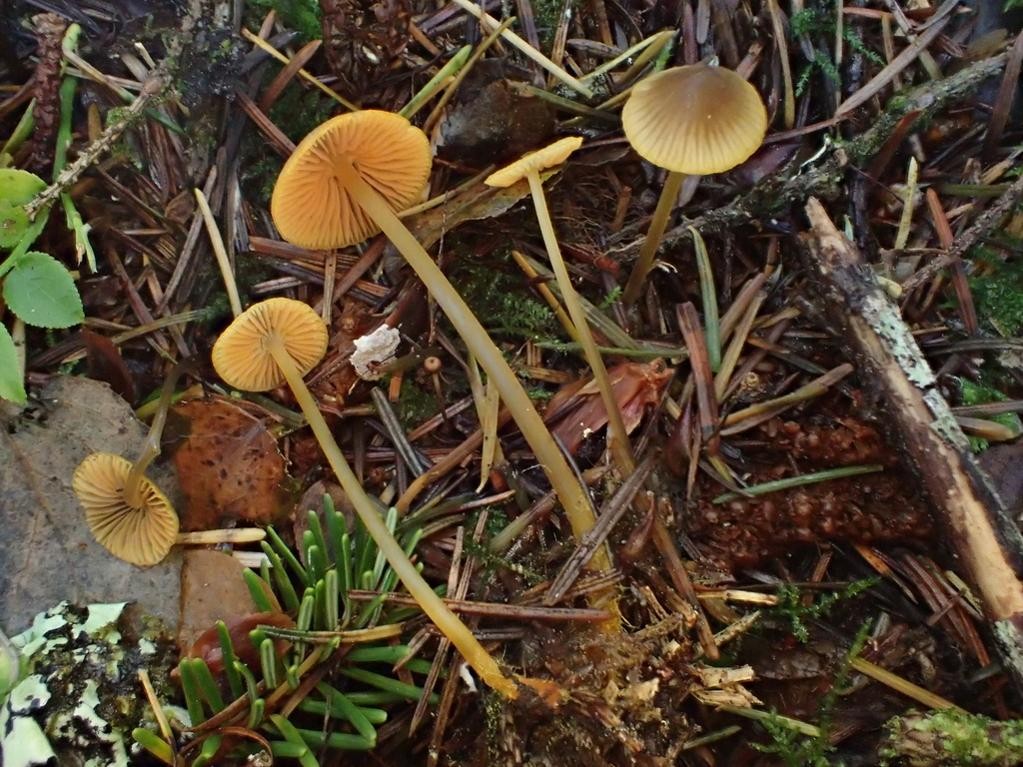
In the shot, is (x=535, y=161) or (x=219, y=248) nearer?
(x=535, y=161)

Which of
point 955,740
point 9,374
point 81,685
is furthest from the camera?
point 9,374

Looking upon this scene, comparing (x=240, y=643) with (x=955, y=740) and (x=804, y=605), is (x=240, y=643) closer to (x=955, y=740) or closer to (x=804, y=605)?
(x=804, y=605)

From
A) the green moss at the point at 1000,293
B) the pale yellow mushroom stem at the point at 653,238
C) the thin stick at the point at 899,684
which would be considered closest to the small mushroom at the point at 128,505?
the pale yellow mushroom stem at the point at 653,238

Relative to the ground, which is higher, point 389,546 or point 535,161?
point 535,161

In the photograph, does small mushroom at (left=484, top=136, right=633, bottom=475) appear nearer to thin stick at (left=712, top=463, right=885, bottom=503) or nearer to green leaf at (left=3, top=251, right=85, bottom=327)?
thin stick at (left=712, top=463, right=885, bottom=503)

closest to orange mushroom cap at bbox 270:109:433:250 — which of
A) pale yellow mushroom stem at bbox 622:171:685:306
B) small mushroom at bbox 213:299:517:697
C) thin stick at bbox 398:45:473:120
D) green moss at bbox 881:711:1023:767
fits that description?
thin stick at bbox 398:45:473:120

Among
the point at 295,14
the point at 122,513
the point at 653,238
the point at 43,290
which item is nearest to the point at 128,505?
the point at 122,513

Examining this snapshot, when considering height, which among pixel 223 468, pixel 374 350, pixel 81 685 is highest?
pixel 374 350

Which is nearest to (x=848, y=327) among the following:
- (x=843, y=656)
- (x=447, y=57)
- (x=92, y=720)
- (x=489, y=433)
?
(x=843, y=656)
